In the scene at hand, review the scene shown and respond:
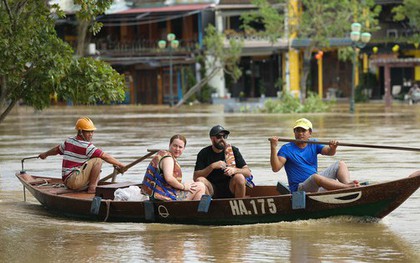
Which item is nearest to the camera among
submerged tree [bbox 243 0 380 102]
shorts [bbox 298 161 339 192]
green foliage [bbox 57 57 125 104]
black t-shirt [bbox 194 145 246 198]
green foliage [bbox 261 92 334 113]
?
shorts [bbox 298 161 339 192]

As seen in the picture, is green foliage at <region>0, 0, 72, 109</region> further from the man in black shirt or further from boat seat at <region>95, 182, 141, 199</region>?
the man in black shirt

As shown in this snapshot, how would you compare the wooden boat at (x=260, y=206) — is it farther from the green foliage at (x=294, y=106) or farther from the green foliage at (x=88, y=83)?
the green foliage at (x=294, y=106)

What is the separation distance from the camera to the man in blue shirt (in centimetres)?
1393

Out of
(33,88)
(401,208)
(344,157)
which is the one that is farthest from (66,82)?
(344,157)

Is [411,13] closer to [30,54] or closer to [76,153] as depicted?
[30,54]

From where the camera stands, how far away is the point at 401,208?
51.1 feet

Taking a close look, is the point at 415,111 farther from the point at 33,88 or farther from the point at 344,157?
the point at 33,88

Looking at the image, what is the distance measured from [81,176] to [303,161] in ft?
11.3

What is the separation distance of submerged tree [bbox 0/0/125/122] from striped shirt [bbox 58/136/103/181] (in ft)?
4.06

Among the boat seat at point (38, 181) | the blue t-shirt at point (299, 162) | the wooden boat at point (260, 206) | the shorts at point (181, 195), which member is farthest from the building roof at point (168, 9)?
the shorts at point (181, 195)

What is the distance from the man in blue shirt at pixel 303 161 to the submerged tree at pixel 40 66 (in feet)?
13.1

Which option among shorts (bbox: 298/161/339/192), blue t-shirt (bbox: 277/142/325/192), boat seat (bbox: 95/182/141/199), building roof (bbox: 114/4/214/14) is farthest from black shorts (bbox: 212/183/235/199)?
building roof (bbox: 114/4/214/14)

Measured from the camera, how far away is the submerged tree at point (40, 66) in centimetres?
1628

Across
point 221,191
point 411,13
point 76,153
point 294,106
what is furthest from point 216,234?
point 411,13
